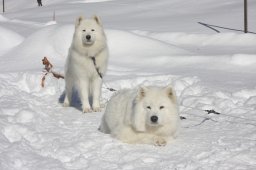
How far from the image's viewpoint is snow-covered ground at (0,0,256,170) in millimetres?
4598

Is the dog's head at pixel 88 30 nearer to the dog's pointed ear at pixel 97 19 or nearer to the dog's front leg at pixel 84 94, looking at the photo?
the dog's pointed ear at pixel 97 19

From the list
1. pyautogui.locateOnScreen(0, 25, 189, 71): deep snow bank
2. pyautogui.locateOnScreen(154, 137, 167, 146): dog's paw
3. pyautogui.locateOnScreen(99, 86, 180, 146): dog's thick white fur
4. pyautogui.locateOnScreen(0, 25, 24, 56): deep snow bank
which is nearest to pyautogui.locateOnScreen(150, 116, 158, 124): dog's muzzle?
pyautogui.locateOnScreen(99, 86, 180, 146): dog's thick white fur

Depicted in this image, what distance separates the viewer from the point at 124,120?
5.14m

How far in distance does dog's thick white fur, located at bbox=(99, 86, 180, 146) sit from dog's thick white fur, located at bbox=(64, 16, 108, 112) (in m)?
1.79

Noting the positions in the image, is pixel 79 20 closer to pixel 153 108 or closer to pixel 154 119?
pixel 153 108

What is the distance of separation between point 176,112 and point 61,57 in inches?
248

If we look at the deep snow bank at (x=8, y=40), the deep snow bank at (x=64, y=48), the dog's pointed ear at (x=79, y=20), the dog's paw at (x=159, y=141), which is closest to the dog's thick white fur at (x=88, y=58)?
the dog's pointed ear at (x=79, y=20)

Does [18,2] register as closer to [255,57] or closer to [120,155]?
[255,57]

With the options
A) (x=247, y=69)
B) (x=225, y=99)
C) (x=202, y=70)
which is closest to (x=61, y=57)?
(x=202, y=70)

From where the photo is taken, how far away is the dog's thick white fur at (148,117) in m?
4.86

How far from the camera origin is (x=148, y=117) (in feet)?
15.8

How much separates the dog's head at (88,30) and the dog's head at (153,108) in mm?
2025

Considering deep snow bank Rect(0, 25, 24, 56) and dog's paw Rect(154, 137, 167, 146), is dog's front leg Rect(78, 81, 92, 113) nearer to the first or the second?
dog's paw Rect(154, 137, 167, 146)

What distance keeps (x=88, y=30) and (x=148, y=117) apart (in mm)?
2373
